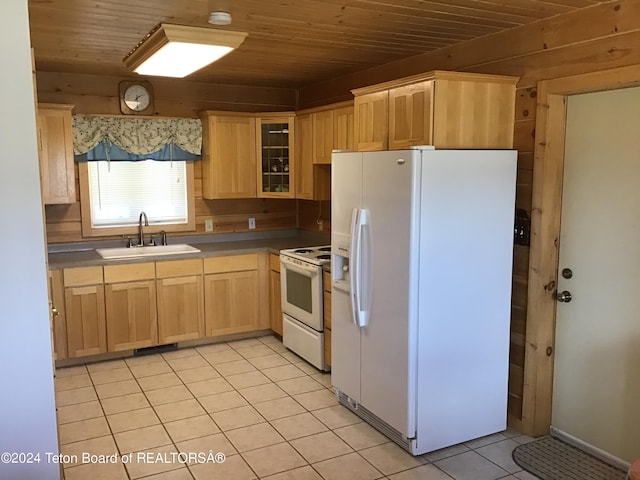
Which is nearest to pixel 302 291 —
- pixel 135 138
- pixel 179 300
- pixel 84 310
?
pixel 179 300

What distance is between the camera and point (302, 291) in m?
4.40

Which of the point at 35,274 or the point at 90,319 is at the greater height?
the point at 35,274

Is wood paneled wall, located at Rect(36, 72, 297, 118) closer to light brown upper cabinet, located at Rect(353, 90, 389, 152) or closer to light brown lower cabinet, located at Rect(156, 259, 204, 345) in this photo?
light brown lower cabinet, located at Rect(156, 259, 204, 345)

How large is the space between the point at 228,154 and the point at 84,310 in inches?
72.0

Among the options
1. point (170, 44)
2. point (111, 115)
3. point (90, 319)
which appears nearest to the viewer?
point (170, 44)

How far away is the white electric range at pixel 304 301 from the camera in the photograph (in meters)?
4.21

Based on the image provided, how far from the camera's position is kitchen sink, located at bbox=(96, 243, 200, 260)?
4749mm

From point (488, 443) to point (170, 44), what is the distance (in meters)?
2.82

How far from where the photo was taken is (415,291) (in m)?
2.92

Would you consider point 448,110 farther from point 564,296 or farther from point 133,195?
point 133,195

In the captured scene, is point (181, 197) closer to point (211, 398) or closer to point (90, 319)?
point (90, 319)

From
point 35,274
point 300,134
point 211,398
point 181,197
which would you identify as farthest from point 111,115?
point 35,274

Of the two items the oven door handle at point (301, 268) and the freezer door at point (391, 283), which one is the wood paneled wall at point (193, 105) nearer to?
the oven door handle at point (301, 268)

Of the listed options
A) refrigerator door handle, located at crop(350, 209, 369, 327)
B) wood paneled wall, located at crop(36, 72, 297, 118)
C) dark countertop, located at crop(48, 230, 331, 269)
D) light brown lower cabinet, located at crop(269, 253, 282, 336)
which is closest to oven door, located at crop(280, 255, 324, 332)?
light brown lower cabinet, located at crop(269, 253, 282, 336)
